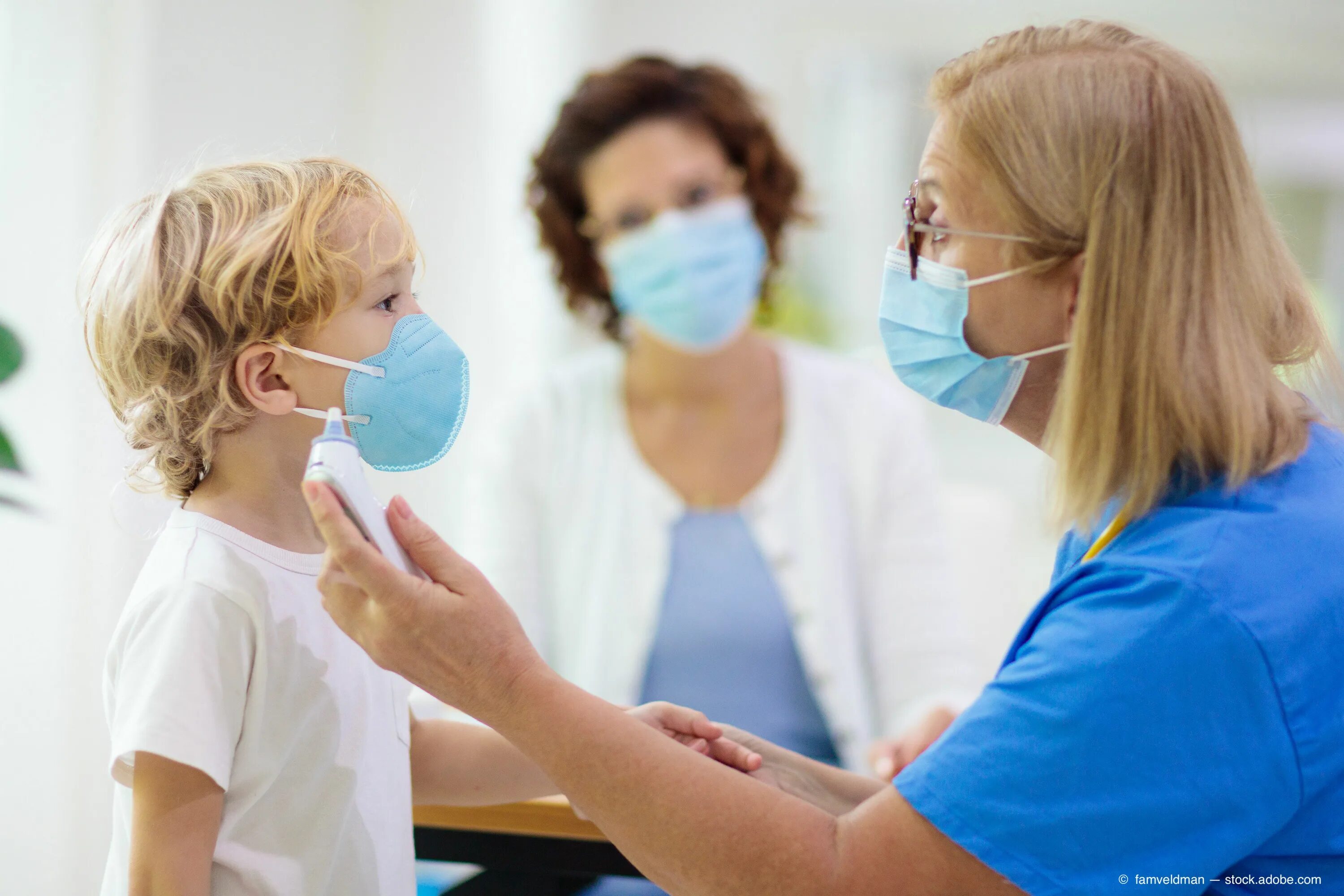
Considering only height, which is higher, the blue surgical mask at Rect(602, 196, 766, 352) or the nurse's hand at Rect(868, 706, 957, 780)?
the blue surgical mask at Rect(602, 196, 766, 352)

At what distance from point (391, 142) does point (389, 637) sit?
2024 mm

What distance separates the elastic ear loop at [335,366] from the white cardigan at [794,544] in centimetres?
100

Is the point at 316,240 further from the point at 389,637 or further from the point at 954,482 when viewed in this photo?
the point at 954,482

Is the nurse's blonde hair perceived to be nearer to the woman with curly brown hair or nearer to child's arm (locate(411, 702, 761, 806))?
child's arm (locate(411, 702, 761, 806))

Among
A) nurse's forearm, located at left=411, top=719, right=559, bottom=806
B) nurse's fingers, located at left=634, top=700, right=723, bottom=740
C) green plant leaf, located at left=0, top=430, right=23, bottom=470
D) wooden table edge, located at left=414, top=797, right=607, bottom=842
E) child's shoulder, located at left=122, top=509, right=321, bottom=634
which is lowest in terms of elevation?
wooden table edge, located at left=414, top=797, right=607, bottom=842

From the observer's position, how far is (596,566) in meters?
1.96

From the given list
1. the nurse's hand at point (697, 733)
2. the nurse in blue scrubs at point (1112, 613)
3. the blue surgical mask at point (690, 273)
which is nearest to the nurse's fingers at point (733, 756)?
the nurse's hand at point (697, 733)

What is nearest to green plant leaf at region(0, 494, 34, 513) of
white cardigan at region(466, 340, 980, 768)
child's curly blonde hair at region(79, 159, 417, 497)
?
child's curly blonde hair at region(79, 159, 417, 497)

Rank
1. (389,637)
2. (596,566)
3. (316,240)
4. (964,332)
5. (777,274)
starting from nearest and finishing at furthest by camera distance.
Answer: (389,637)
(316,240)
(964,332)
(596,566)
(777,274)

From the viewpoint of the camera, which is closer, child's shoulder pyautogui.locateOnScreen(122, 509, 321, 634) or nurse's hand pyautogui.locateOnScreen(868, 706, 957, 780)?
child's shoulder pyautogui.locateOnScreen(122, 509, 321, 634)

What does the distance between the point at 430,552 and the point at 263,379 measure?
23 centimetres

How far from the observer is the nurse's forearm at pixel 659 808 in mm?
860

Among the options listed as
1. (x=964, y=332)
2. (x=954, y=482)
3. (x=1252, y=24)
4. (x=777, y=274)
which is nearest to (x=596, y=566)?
(x=777, y=274)

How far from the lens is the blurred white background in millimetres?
Result: 1377
